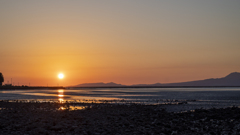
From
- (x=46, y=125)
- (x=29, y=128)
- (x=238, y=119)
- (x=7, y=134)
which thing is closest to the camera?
(x=7, y=134)

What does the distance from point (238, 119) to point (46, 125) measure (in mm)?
19344

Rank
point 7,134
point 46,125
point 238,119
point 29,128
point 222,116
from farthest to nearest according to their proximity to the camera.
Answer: point 222,116 → point 238,119 → point 46,125 → point 29,128 → point 7,134

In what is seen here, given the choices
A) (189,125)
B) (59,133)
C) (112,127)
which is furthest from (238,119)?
(59,133)

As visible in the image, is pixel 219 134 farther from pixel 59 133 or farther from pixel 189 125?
pixel 59 133

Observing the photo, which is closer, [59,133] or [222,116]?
[59,133]

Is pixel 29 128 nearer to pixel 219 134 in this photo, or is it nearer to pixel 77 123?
pixel 77 123

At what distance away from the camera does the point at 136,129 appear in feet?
67.8

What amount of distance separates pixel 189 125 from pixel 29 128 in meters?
14.3

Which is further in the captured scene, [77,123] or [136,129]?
[77,123]

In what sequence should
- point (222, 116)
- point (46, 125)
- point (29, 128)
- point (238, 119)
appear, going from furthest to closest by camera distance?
point (222, 116) → point (238, 119) → point (46, 125) → point (29, 128)

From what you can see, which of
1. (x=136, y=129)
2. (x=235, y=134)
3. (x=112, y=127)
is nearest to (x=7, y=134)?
(x=112, y=127)

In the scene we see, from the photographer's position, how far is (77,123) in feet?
75.6

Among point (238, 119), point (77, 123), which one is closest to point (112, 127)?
point (77, 123)

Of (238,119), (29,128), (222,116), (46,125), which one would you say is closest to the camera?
(29,128)
